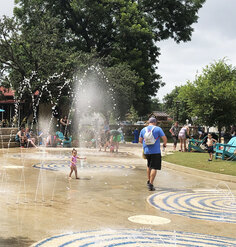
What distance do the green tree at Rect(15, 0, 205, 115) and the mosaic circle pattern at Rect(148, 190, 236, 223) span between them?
80.3 ft

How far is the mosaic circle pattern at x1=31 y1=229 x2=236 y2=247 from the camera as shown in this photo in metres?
4.87

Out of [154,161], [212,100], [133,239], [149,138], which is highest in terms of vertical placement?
[212,100]

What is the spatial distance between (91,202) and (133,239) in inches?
99.5

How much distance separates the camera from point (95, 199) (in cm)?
782

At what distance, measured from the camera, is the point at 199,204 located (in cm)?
771

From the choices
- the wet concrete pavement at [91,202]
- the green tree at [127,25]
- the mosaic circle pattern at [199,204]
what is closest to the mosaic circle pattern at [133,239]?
the wet concrete pavement at [91,202]

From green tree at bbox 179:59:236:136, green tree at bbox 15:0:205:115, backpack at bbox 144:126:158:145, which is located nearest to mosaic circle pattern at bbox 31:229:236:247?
backpack at bbox 144:126:158:145

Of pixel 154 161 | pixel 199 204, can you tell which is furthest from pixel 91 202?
pixel 154 161

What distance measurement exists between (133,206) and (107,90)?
936 inches

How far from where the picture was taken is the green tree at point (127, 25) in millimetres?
35472

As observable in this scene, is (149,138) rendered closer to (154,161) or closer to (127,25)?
(154,161)

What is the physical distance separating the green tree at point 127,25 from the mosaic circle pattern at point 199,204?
2448 cm

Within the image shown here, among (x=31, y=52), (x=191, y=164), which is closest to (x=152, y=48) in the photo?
(x=31, y=52)

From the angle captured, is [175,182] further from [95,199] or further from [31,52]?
[31,52]
